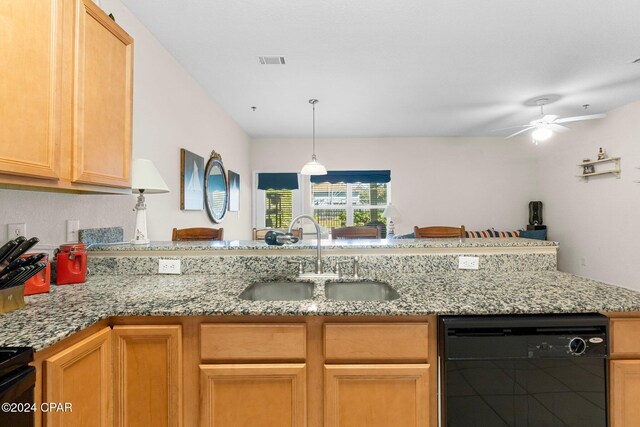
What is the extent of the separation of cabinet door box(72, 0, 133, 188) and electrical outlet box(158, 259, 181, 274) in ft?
1.49

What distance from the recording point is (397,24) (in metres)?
2.30

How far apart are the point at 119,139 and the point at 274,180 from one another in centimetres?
427

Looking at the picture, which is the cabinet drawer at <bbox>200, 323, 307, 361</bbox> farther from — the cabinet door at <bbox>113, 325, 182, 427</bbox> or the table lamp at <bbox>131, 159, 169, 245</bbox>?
the table lamp at <bbox>131, 159, 169, 245</bbox>

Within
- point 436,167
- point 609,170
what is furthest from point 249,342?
point 436,167

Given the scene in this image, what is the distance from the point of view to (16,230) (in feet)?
4.42

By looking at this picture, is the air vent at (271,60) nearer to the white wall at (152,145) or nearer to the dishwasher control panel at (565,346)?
the white wall at (152,145)

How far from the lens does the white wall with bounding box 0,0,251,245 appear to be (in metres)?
1.48

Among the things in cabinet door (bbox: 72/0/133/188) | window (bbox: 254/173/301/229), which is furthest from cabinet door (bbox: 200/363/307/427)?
window (bbox: 254/173/301/229)

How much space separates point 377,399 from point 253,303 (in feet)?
1.84

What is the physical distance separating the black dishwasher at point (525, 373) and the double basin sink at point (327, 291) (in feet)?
1.67

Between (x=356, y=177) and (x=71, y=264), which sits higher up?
(x=356, y=177)

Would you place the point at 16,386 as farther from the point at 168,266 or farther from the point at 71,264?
the point at 168,266

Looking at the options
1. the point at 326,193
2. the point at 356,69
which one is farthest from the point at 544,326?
the point at 326,193

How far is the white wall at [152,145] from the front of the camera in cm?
148
